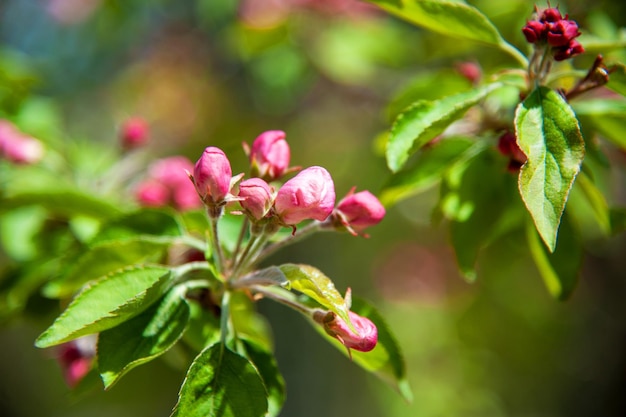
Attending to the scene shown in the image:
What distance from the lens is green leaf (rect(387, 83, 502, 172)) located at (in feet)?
3.21

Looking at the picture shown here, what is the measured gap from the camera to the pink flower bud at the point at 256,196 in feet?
2.84

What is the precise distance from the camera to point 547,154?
90cm

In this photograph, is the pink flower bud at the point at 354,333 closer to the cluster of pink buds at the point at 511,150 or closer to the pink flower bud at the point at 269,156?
the pink flower bud at the point at 269,156

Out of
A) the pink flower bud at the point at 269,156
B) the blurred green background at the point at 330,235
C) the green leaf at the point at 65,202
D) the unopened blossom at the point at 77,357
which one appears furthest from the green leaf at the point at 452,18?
the blurred green background at the point at 330,235

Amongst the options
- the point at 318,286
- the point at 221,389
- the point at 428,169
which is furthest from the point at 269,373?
the point at 428,169

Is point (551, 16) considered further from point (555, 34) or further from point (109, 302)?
point (109, 302)

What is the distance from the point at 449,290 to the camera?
3795mm

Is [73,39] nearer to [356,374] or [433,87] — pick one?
[356,374]

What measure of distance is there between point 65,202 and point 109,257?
27 cm

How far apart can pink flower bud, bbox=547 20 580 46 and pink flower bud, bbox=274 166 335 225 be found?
0.40 meters

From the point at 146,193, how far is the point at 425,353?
2.37m

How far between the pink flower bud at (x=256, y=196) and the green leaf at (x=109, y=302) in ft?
0.60

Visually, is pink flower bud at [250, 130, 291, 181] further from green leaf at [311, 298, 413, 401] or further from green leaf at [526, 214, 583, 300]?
green leaf at [526, 214, 583, 300]

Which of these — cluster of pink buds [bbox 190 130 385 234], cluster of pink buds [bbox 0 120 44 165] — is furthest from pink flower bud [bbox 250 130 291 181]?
cluster of pink buds [bbox 0 120 44 165]
